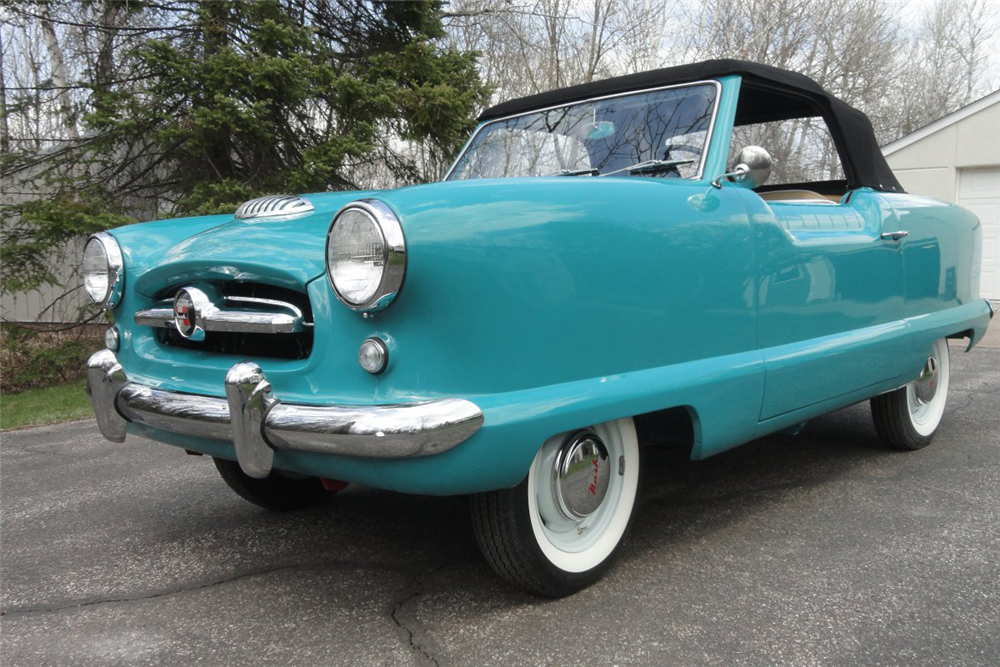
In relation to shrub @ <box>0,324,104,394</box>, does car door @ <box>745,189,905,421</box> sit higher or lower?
higher

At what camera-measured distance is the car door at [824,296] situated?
2.90m

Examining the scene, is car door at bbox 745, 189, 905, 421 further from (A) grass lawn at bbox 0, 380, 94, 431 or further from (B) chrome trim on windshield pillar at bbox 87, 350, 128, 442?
(A) grass lawn at bbox 0, 380, 94, 431

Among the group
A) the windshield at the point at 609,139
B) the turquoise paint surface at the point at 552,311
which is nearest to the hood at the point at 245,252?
the turquoise paint surface at the point at 552,311

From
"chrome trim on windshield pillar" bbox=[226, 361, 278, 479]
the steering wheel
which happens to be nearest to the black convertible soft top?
the steering wheel

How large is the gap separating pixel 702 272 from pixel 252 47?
6147mm

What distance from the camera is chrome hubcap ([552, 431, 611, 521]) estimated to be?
2398 millimetres

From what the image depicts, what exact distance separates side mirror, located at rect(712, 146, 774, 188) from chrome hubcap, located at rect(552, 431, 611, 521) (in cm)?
112

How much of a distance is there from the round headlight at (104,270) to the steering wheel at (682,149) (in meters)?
1.98

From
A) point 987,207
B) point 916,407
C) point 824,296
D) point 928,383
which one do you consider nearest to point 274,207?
point 824,296

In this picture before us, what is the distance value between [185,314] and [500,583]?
4.15 ft

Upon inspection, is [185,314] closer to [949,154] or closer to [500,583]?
[500,583]

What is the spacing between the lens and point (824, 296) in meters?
3.17

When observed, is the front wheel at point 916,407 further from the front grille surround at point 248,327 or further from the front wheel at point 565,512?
the front grille surround at point 248,327

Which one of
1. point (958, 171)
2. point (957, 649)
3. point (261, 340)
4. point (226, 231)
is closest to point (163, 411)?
point (261, 340)
